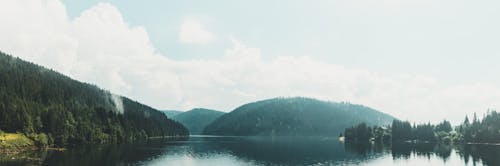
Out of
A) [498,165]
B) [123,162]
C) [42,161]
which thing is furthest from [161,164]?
[498,165]

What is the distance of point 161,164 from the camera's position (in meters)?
132

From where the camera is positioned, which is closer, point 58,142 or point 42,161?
point 42,161

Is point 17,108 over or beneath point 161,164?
over

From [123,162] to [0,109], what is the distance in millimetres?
62389

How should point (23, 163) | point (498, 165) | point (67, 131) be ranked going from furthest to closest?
point (67, 131), point (498, 165), point (23, 163)

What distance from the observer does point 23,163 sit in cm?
11138

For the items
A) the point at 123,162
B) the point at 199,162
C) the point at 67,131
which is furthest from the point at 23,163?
the point at 67,131

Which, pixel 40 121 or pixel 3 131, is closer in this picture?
pixel 3 131

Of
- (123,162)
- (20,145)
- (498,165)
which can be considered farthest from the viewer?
(20,145)

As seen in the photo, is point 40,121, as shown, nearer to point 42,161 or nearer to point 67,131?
point 67,131

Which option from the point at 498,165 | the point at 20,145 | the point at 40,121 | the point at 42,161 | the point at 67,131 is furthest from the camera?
the point at 67,131

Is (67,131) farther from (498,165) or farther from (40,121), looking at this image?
(498,165)

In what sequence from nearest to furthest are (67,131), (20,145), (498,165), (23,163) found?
(23,163) → (498,165) → (20,145) → (67,131)

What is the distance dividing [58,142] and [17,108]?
773 inches
